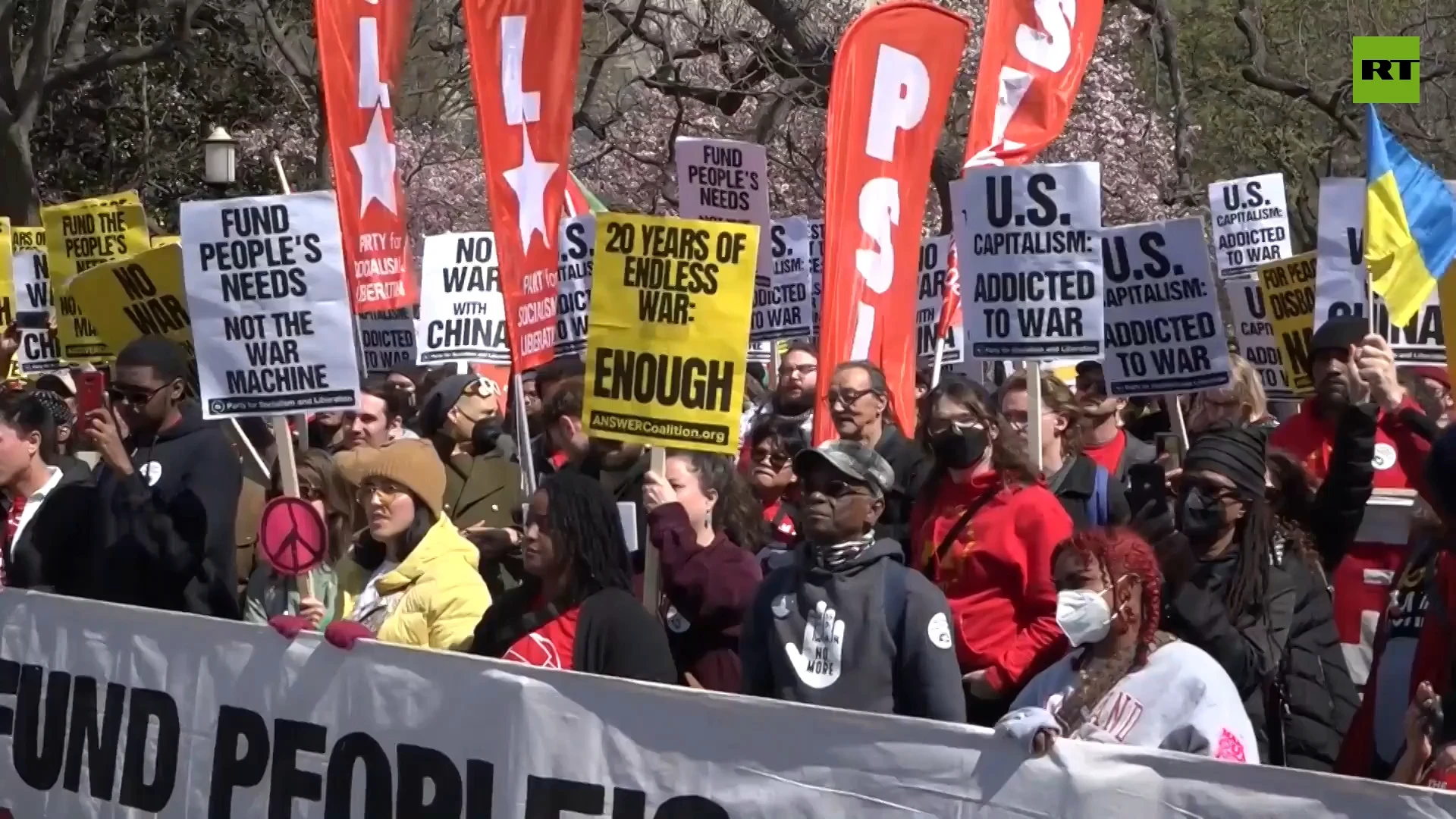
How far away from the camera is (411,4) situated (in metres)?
9.71

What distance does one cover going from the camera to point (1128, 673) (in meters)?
4.66

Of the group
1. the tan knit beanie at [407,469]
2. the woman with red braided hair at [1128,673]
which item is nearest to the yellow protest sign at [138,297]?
the tan knit beanie at [407,469]

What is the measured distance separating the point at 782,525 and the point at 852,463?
1.87 meters

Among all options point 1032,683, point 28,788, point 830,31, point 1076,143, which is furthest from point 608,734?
point 1076,143

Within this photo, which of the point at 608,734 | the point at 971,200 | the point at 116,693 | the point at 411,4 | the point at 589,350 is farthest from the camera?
the point at 411,4

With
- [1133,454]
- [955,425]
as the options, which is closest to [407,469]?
[955,425]

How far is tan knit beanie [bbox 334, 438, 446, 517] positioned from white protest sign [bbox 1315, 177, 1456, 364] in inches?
159

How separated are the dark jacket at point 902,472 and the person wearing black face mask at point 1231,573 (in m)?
1.15

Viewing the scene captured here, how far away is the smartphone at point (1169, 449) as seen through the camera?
29.6 feet

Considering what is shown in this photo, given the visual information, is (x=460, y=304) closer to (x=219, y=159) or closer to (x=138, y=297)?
(x=138, y=297)

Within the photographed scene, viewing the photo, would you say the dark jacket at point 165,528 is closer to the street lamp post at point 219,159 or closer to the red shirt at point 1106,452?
the red shirt at point 1106,452

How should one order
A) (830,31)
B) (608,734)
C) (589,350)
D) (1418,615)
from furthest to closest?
(830,31) < (589,350) < (608,734) < (1418,615)

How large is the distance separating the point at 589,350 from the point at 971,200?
161 centimetres

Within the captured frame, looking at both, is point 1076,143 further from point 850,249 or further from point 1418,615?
point 1418,615
